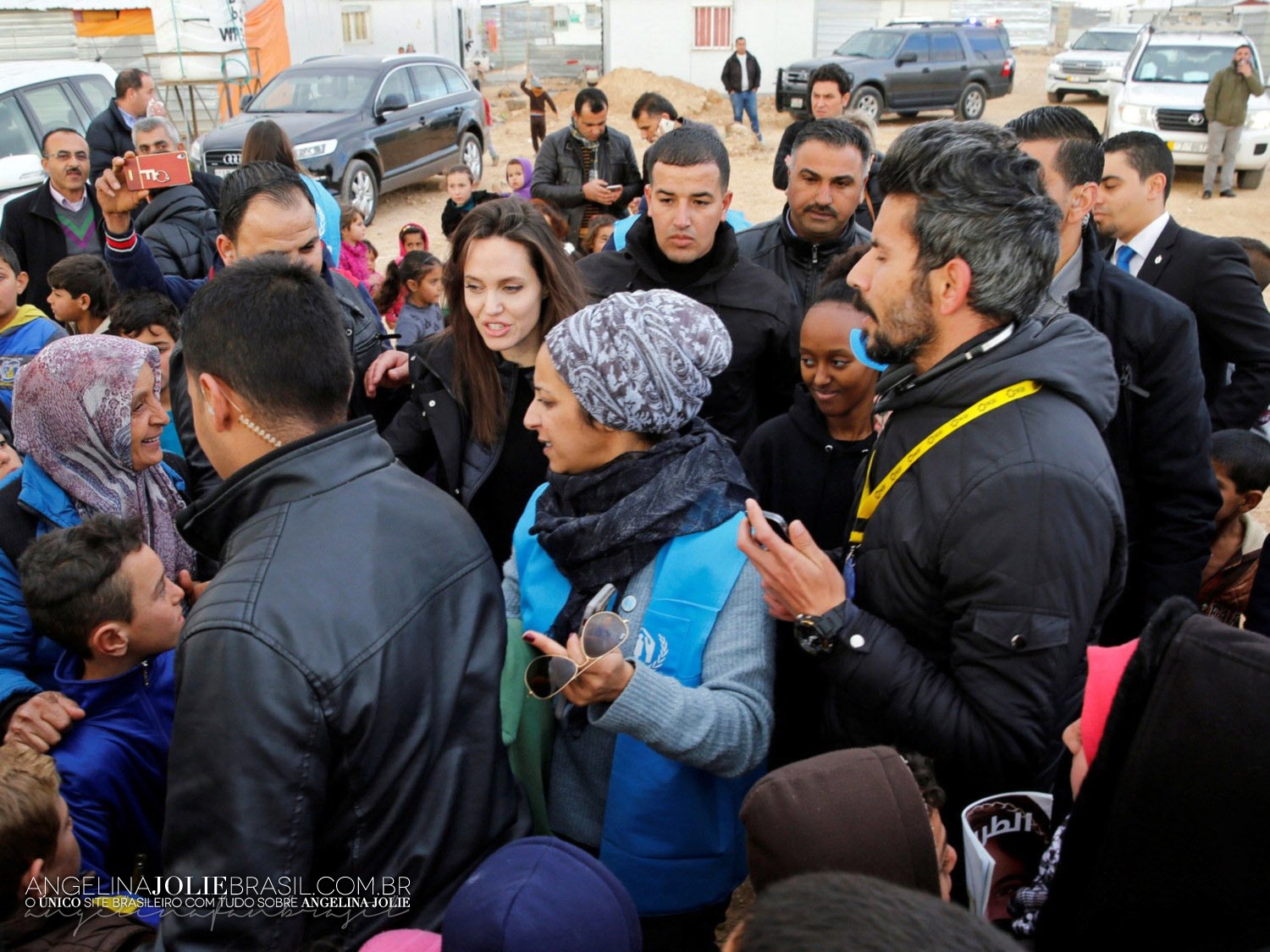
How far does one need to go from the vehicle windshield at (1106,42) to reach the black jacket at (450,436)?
26.9 meters

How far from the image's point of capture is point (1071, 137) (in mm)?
3068

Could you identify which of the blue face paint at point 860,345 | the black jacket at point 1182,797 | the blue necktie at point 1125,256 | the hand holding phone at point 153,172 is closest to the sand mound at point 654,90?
the hand holding phone at point 153,172

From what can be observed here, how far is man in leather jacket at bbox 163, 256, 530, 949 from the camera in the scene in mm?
1472

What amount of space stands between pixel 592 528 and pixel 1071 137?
2133 mm

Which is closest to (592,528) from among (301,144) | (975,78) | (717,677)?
(717,677)

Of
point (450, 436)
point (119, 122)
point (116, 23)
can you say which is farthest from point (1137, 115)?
point (116, 23)

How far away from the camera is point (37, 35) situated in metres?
15.8

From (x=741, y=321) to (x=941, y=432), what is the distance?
5.70 ft

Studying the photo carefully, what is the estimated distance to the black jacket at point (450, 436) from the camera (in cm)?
307

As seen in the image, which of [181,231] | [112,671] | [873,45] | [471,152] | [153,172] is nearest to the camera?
[112,671]

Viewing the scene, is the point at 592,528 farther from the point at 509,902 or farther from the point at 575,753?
the point at 509,902

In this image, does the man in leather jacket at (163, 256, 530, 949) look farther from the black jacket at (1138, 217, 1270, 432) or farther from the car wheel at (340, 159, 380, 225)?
the car wheel at (340, 159, 380, 225)

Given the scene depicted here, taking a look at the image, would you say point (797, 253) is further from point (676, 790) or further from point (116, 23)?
point (116, 23)

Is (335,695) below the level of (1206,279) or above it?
below
